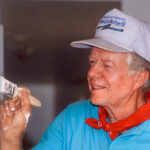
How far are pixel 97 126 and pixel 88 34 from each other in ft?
6.66

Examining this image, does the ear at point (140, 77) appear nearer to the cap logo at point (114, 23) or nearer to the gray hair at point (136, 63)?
the gray hair at point (136, 63)

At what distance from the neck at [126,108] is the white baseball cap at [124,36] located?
164 millimetres

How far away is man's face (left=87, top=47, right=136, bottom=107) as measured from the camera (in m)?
→ 1.13

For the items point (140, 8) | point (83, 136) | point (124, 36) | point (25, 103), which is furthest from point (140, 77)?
point (140, 8)

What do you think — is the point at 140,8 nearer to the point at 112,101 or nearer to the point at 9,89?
the point at 112,101

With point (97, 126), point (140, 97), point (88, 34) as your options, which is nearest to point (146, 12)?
point (140, 97)

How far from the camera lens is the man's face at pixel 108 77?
3.72ft

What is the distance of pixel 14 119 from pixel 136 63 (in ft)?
1.50

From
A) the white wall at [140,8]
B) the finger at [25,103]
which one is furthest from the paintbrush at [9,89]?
the white wall at [140,8]

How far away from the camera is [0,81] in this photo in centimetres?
100

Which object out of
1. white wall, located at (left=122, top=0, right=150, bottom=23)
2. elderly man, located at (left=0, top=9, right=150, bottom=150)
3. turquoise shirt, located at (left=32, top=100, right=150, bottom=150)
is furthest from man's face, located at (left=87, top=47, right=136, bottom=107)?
white wall, located at (left=122, top=0, right=150, bottom=23)

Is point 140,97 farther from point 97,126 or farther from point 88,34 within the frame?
point 88,34

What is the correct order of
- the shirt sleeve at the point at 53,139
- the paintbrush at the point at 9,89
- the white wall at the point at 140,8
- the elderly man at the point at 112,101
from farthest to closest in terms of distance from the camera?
the white wall at the point at 140,8 → the shirt sleeve at the point at 53,139 → the elderly man at the point at 112,101 → the paintbrush at the point at 9,89

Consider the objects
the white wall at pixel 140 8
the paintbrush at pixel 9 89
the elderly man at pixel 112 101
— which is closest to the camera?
the paintbrush at pixel 9 89
